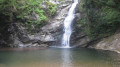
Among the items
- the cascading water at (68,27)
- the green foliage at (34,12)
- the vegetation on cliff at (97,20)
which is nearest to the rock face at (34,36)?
the green foliage at (34,12)

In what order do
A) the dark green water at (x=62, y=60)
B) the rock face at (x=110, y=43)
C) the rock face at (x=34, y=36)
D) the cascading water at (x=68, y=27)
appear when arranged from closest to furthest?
the dark green water at (x=62, y=60)
the rock face at (x=110, y=43)
the cascading water at (x=68, y=27)
the rock face at (x=34, y=36)

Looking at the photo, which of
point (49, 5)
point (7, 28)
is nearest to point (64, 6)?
point (49, 5)

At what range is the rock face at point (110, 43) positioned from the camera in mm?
19422

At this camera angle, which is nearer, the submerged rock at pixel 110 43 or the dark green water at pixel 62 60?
the dark green water at pixel 62 60

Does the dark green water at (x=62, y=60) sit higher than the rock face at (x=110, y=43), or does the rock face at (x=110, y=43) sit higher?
the dark green water at (x=62, y=60)

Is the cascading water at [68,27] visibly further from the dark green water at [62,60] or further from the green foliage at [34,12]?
the dark green water at [62,60]

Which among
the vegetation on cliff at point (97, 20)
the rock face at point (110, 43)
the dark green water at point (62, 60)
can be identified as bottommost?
the rock face at point (110, 43)

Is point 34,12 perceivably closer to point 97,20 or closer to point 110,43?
point 97,20

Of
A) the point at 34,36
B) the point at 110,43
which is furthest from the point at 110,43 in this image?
the point at 34,36

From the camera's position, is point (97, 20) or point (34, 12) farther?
point (34, 12)

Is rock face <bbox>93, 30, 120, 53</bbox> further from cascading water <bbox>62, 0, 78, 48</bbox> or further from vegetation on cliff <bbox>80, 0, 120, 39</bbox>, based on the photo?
cascading water <bbox>62, 0, 78, 48</bbox>

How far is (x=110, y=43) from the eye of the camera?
20.7 metres

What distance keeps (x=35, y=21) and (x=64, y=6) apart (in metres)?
6.09

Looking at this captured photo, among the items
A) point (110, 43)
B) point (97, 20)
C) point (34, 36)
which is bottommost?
point (110, 43)
